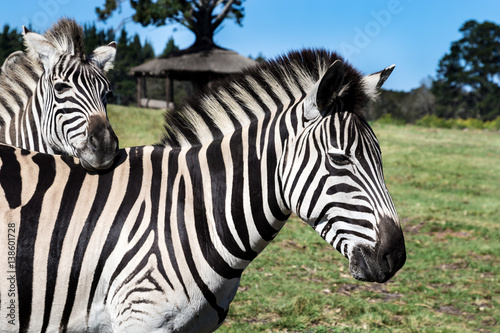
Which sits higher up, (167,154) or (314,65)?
(314,65)

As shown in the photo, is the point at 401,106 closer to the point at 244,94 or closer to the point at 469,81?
the point at 469,81

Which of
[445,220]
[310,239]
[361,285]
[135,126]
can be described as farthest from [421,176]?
[135,126]

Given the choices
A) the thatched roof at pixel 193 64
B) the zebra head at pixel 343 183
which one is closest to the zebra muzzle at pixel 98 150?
the zebra head at pixel 343 183

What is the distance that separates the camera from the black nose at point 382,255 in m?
2.27

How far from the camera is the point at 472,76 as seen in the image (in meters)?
61.3

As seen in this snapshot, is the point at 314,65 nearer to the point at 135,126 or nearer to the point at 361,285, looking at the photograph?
the point at 361,285

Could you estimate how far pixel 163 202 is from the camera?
8.26 ft

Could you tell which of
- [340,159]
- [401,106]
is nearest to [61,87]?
[340,159]

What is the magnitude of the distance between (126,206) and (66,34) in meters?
2.25

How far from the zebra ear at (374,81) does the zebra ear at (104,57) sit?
8.56 ft

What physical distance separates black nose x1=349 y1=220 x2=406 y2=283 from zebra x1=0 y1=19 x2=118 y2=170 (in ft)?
6.33

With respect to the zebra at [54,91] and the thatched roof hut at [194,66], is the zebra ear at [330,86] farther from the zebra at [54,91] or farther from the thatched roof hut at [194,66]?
the thatched roof hut at [194,66]

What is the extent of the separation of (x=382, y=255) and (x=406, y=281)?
4839 mm

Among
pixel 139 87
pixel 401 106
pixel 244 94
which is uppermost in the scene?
pixel 401 106
